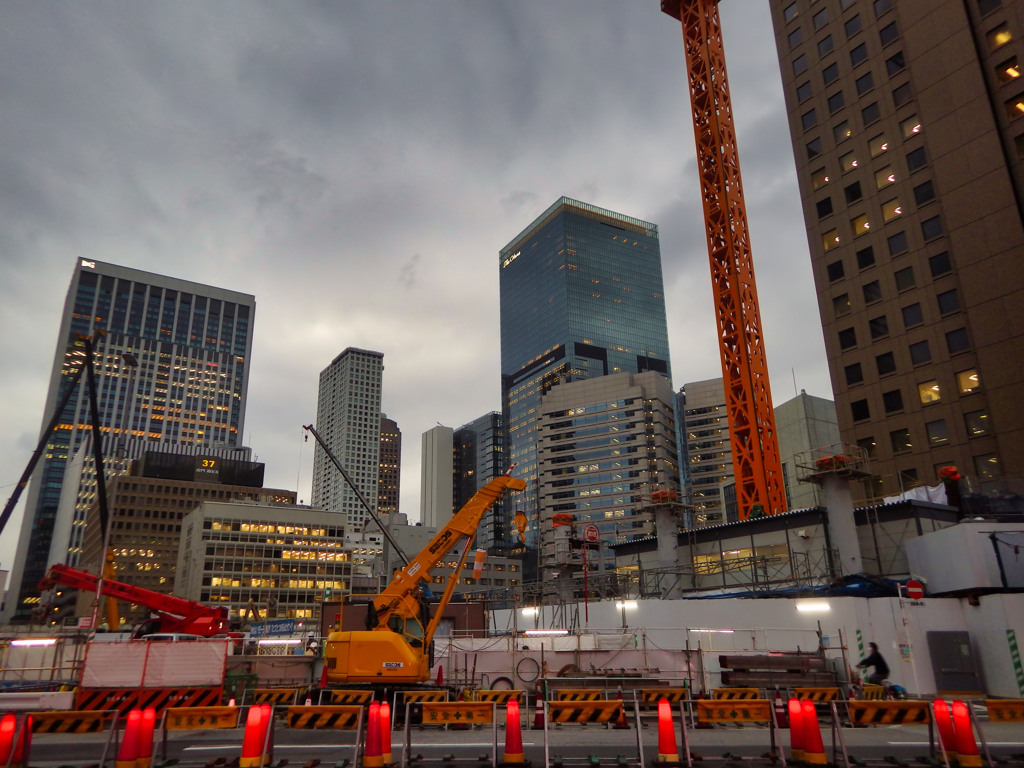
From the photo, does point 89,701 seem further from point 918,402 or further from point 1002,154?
point 1002,154

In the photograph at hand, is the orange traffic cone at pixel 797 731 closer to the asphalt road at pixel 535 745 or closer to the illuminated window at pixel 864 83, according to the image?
the asphalt road at pixel 535 745

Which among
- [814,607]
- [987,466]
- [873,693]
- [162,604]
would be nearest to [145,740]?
[873,693]

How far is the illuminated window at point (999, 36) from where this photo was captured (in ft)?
192

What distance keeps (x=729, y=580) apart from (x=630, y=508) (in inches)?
5970

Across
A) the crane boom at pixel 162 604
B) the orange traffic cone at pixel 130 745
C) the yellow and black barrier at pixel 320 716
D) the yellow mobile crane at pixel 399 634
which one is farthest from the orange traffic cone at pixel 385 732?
the crane boom at pixel 162 604

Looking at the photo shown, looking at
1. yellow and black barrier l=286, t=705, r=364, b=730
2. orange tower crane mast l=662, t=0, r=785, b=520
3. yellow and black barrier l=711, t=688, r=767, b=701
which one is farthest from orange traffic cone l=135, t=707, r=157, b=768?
orange tower crane mast l=662, t=0, r=785, b=520

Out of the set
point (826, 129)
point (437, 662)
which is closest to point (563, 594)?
point (437, 662)

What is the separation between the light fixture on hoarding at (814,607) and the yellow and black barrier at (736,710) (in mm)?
13138

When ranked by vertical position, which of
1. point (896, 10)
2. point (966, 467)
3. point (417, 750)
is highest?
point (896, 10)

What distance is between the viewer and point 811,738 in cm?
1386

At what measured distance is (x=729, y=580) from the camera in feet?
137

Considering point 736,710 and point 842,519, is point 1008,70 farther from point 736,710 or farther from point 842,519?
point 736,710

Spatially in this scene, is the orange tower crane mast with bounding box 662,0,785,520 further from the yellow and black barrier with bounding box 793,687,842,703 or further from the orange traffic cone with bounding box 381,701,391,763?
the orange traffic cone with bounding box 381,701,391,763

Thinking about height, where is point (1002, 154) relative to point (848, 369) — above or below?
above
